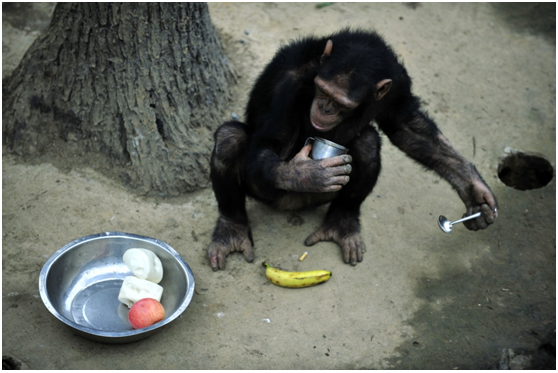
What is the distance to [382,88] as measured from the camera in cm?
380

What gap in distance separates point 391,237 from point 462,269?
2.00 feet

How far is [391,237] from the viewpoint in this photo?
→ 486 centimetres

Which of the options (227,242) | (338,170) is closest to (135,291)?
(227,242)

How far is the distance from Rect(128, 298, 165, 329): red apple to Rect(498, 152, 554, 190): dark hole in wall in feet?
11.8

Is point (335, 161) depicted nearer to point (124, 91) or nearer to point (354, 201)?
point (354, 201)

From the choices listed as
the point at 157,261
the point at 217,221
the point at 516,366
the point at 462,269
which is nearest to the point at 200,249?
the point at 217,221

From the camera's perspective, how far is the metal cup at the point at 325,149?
3.90 m

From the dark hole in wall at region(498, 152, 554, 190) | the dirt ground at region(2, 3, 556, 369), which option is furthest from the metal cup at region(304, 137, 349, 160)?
the dark hole in wall at region(498, 152, 554, 190)

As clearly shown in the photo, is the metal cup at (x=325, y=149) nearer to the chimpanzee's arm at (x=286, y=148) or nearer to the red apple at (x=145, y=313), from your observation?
the chimpanzee's arm at (x=286, y=148)

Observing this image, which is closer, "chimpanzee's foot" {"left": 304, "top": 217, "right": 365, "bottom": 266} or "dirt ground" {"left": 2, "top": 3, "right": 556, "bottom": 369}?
"dirt ground" {"left": 2, "top": 3, "right": 556, "bottom": 369}

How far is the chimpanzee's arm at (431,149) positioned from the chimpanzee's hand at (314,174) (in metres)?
0.71

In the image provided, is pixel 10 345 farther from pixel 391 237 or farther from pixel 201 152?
pixel 391 237

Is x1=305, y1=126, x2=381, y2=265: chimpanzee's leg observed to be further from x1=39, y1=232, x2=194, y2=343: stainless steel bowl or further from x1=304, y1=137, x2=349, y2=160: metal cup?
x1=39, y1=232, x2=194, y2=343: stainless steel bowl

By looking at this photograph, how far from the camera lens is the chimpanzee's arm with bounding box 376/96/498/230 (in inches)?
164
